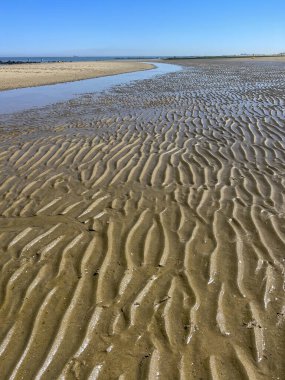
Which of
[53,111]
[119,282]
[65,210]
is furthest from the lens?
[53,111]

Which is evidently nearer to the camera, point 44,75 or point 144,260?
point 144,260

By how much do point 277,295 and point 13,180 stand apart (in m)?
5.24

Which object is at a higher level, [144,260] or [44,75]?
[144,260]

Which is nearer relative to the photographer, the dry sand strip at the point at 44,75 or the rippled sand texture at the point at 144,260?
the rippled sand texture at the point at 144,260

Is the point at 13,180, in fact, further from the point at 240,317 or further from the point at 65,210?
the point at 240,317

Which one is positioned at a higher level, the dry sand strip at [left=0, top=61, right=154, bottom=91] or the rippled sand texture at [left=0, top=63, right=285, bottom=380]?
the rippled sand texture at [left=0, top=63, right=285, bottom=380]

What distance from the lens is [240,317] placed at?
335 centimetres

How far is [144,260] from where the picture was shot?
14.0 feet

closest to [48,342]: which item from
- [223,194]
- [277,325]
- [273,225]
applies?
[277,325]

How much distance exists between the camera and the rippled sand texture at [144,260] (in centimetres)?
302

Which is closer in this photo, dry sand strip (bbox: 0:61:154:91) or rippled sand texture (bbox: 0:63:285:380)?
rippled sand texture (bbox: 0:63:285:380)

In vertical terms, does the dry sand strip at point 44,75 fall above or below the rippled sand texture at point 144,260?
below

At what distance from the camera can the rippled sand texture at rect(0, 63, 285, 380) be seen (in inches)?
119

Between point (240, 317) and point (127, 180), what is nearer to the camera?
point (240, 317)
